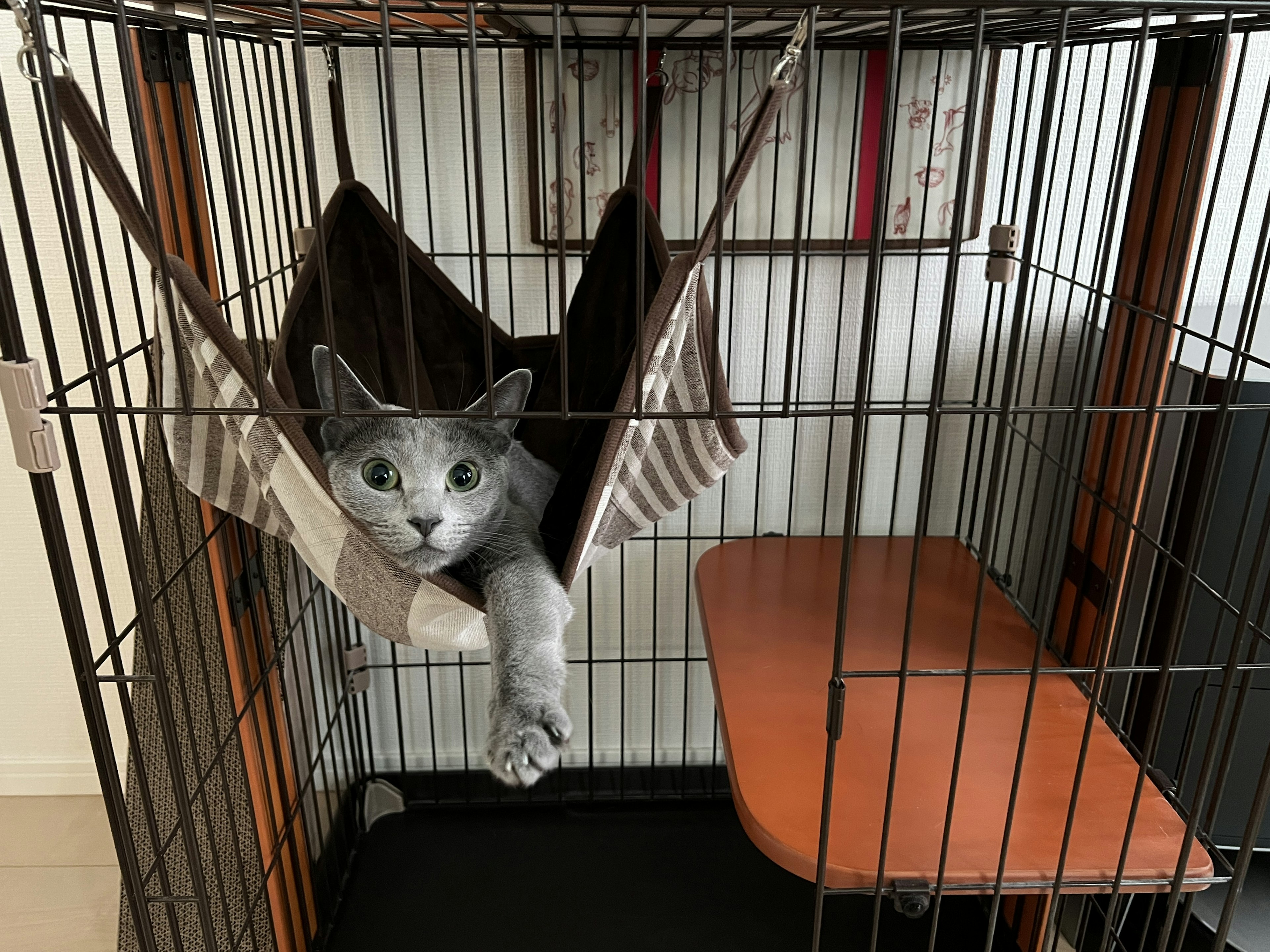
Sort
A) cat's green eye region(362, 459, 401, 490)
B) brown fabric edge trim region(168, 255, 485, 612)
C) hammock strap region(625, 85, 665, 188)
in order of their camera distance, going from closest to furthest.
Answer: brown fabric edge trim region(168, 255, 485, 612) → cat's green eye region(362, 459, 401, 490) → hammock strap region(625, 85, 665, 188)

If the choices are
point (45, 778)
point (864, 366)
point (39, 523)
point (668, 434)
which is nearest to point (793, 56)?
point (864, 366)

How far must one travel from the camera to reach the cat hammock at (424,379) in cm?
72

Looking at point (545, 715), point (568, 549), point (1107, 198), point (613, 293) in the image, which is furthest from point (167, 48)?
point (1107, 198)

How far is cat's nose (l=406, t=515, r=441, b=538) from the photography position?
0.89 metres

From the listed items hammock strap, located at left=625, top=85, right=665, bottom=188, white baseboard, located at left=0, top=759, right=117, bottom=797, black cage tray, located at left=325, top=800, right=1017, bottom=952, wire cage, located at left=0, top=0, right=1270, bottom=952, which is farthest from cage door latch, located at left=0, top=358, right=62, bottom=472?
white baseboard, located at left=0, top=759, right=117, bottom=797

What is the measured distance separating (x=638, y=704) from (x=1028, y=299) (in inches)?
36.1

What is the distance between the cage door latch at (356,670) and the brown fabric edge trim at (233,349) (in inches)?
28.7

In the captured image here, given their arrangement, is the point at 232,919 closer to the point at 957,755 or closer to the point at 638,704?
the point at 638,704

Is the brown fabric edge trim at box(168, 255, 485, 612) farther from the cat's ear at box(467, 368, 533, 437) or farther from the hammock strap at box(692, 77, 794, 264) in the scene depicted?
the hammock strap at box(692, 77, 794, 264)

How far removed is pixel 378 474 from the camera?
932 millimetres

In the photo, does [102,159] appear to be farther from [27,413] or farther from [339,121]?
[339,121]

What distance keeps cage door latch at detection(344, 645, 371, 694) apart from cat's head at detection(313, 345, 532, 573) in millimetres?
590

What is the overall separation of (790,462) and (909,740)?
0.56 m

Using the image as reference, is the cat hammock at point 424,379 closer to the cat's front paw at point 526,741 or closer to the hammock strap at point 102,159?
the hammock strap at point 102,159
